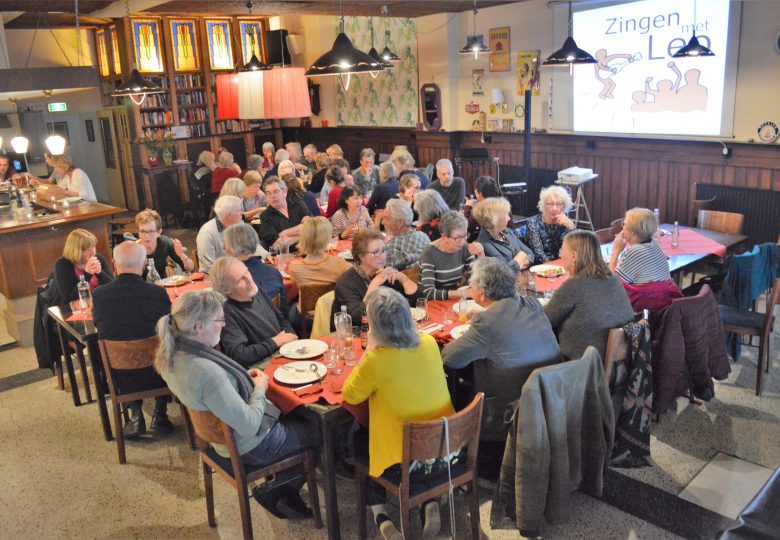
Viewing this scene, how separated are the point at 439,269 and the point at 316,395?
5.22 ft

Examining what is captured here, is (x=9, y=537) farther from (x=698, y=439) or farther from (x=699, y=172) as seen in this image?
(x=699, y=172)

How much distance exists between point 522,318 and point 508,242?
1871 mm

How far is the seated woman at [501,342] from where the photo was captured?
10.3 ft

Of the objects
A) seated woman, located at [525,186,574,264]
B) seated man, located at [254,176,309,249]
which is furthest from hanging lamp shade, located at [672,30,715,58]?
seated man, located at [254,176,309,249]

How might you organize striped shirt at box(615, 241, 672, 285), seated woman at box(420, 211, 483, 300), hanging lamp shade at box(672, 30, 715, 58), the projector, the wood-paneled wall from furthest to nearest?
the projector, the wood-paneled wall, hanging lamp shade at box(672, 30, 715, 58), seated woman at box(420, 211, 483, 300), striped shirt at box(615, 241, 672, 285)

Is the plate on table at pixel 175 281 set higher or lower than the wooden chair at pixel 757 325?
higher

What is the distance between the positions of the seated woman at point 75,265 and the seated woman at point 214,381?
205cm

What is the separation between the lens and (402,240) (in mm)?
4777

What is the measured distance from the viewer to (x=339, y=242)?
5.79 metres

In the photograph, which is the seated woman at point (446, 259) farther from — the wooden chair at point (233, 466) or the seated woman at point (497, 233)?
the wooden chair at point (233, 466)

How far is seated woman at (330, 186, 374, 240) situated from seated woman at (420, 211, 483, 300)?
1769 mm

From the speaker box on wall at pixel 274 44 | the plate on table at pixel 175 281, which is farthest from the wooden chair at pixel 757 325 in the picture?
the speaker box on wall at pixel 274 44

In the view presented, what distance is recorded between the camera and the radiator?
23.5 ft

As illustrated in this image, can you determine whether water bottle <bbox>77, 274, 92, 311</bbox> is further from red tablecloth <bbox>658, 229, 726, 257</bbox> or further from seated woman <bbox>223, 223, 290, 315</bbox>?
red tablecloth <bbox>658, 229, 726, 257</bbox>
